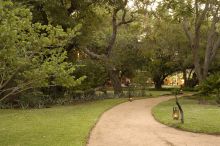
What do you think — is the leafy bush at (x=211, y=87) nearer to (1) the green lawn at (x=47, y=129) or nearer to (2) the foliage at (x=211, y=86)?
(2) the foliage at (x=211, y=86)

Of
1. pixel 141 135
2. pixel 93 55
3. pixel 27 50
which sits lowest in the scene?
pixel 141 135

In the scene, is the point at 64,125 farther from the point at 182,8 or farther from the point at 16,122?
the point at 182,8

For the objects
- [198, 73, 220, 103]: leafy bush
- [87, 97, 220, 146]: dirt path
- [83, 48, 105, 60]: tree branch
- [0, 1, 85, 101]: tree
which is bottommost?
[87, 97, 220, 146]: dirt path

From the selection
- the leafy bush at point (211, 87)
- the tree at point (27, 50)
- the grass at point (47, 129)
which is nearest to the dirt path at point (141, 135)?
the grass at point (47, 129)

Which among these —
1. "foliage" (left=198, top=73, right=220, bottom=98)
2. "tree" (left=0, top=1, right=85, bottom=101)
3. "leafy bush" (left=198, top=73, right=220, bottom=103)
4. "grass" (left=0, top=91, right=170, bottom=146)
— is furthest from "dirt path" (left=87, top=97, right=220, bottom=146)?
"foliage" (left=198, top=73, right=220, bottom=98)

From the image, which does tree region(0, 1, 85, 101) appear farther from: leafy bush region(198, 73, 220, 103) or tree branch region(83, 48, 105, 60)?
tree branch region(83, 48, 105, 60)

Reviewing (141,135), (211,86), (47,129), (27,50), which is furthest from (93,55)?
(27,50)

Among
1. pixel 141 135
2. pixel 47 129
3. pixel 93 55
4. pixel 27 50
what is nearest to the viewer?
pixel 27 50

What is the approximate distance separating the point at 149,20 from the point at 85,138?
21993mm

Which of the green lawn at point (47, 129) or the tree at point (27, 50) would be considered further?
the green lawn at point (47, 129)

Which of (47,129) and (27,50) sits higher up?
(27,50)

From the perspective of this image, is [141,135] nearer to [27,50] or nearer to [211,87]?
[27,50]

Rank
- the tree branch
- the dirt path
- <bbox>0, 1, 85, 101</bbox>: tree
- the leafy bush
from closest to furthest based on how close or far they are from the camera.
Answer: <bbox>0, 1, 85, 101</bbox>: tree, the dirt path, the leafy bush, the tree branch

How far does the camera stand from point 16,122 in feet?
50.5
